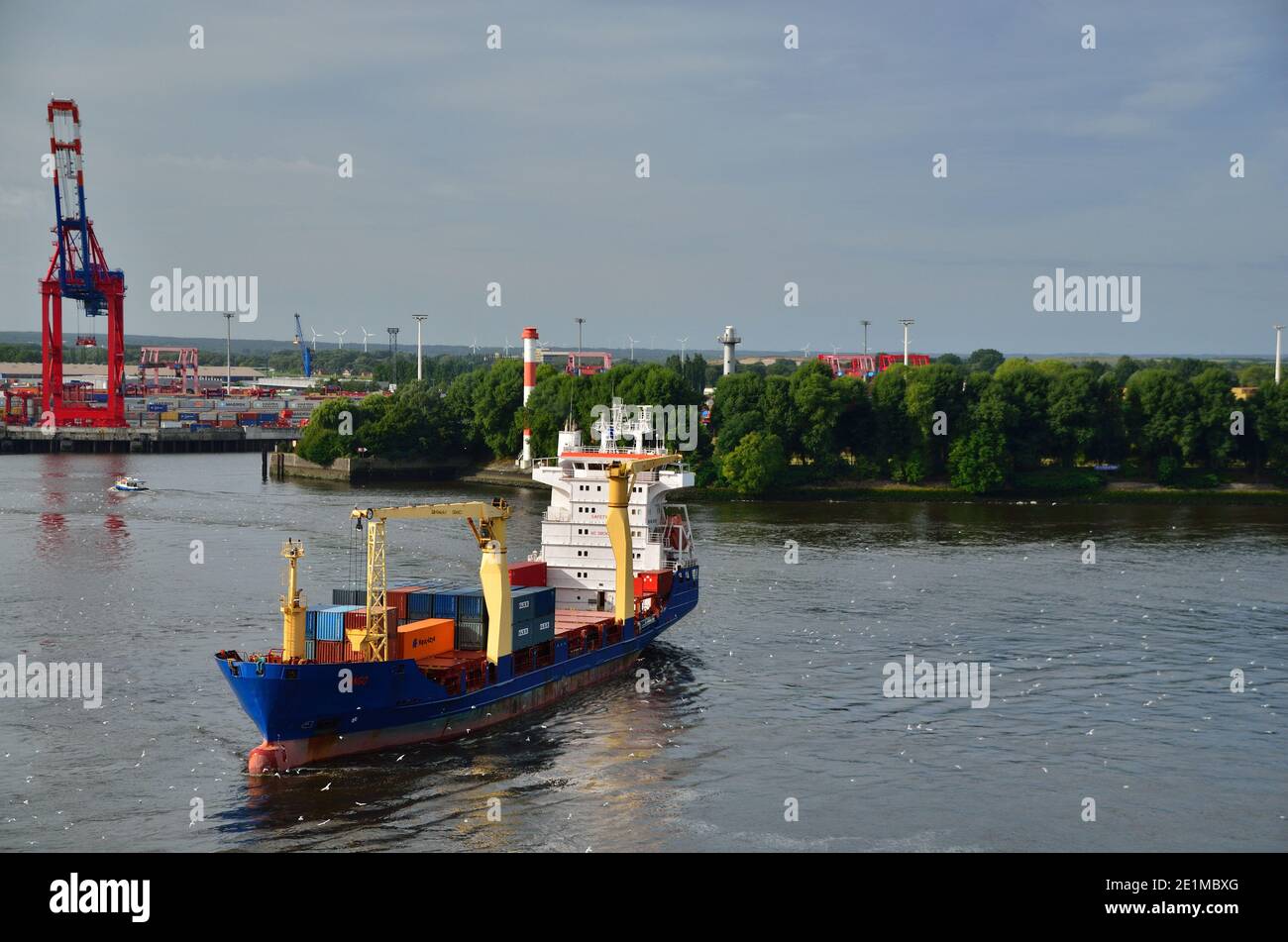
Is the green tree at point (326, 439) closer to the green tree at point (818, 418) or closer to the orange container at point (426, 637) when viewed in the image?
the green tree at point (818, 418)

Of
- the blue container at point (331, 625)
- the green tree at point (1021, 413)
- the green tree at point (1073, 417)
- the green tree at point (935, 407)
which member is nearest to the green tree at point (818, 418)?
A: the green tree at point (935, 407)

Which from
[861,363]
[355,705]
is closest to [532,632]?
[355,705]

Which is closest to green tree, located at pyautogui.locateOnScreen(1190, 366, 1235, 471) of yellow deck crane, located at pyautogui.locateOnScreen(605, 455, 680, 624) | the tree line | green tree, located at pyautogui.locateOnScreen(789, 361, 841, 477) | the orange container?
the tree line

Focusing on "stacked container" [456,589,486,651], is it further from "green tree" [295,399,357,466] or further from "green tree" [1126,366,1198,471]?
"green tree" [295,399,357,466]

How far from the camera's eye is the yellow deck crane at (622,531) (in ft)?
124

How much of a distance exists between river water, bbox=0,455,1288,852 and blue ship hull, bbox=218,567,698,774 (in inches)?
22.1

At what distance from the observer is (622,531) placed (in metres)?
38.0

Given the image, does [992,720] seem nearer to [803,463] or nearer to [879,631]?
[879,631]

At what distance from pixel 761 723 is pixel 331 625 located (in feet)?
33.6

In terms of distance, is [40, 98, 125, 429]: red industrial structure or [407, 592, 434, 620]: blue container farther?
[40, 98, 125, 429]: red industrial structure
